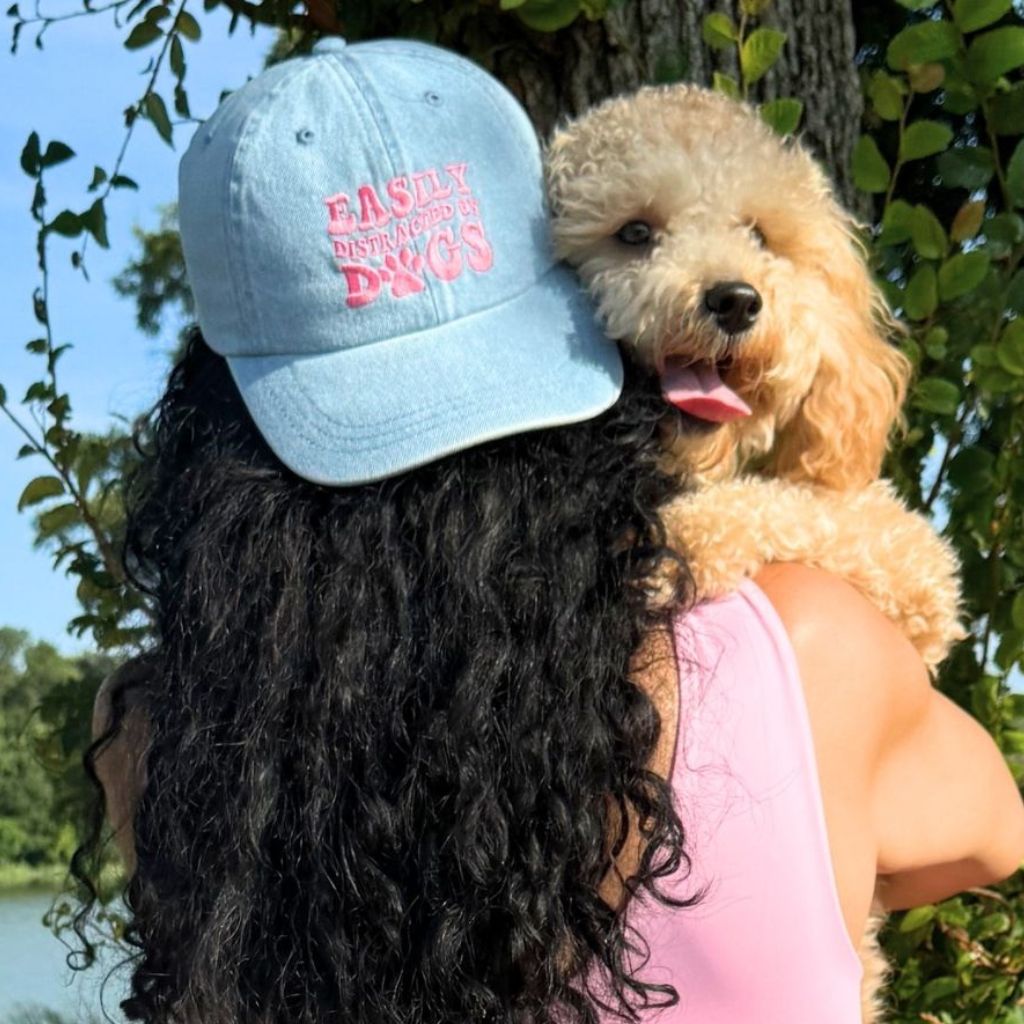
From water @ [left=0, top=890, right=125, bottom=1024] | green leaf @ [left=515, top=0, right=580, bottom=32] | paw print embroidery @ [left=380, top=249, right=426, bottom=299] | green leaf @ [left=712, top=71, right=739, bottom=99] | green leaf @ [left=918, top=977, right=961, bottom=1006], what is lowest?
water @ [left=0, top=890, right=125, bottom=1024]

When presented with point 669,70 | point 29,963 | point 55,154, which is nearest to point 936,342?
point 669,70

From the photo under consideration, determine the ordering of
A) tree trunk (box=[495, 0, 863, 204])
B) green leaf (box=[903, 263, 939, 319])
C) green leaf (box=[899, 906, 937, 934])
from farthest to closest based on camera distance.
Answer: tree trunk (box=[495, 0, 863, 204]) → green leaf (box=[899, 906, 937, 934]) → green leaf (box=[903, 263, 939, 319])

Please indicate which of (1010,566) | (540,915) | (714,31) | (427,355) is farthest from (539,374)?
(1010,566)

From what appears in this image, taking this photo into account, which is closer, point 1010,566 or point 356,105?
point 356,105

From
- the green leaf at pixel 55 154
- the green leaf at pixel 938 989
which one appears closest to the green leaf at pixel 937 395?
the green leaf at pixel 938 989

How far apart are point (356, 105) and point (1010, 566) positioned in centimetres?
114

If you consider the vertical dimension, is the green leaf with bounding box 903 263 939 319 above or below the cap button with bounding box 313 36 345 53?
below

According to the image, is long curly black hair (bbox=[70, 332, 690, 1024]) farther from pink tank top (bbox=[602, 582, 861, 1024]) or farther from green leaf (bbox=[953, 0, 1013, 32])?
green leaf (bbox=[953, 0, 1013, 32])

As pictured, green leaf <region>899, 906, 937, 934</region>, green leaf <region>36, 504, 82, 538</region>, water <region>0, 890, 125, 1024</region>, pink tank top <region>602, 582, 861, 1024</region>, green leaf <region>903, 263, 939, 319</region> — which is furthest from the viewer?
water <region>0, 890, 125, 1024</region>

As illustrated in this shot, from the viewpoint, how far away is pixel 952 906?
2162 mm

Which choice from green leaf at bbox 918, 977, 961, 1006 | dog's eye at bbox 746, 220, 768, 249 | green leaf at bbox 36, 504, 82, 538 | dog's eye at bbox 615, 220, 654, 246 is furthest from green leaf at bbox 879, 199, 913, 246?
green leaf at bbox 36, 504, 82, 538

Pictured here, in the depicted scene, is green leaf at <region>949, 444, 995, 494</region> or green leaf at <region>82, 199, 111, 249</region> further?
green leaf at <region>82, 199, 111, 249</region>

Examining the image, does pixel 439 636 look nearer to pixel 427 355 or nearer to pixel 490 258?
pixel 427 355

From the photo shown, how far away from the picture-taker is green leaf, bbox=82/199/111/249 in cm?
265
